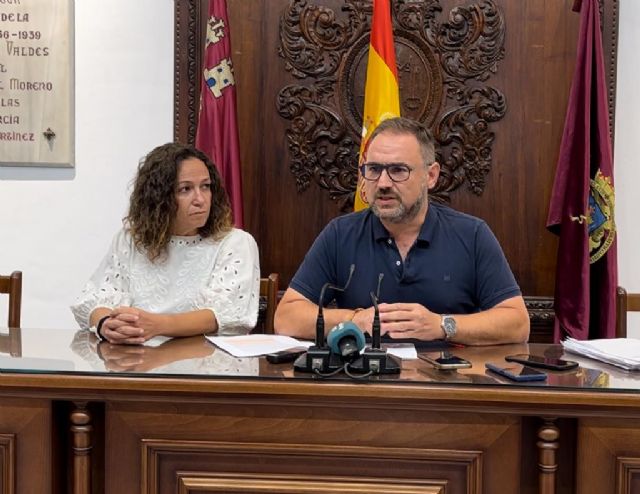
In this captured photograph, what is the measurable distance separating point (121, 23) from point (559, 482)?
2888 millimetres

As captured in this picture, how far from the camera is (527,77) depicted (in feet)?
11.2

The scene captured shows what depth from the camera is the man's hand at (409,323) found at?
199 centimetres

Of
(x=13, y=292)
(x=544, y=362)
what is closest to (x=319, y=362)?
(x=544, y=362)

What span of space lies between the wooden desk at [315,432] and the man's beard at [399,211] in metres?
0.78

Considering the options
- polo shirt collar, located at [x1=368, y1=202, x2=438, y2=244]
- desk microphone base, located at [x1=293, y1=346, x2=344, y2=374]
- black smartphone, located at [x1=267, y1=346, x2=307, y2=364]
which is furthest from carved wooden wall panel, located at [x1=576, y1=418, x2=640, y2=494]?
polo shirt collar, located at [x1=368, y1=202, x2=438, y2=244]

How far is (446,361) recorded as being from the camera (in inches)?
65.9

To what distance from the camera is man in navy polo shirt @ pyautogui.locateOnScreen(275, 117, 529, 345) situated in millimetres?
2297

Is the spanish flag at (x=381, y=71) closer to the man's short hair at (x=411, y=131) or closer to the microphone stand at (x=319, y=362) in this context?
the man's short hair at (x=411, y=131)

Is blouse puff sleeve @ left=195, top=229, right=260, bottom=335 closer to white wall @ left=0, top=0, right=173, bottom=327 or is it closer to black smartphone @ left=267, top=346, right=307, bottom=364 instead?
black smartphone @ left=267, top=346, right=307, bottom=364

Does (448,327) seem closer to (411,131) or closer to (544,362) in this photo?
(544,362)

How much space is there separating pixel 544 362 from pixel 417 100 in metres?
1.99

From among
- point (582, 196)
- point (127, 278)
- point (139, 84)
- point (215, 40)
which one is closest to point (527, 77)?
point (582, 196)

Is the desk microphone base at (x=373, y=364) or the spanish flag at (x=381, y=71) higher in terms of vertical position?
the spanish flag at (x=381, y=71)

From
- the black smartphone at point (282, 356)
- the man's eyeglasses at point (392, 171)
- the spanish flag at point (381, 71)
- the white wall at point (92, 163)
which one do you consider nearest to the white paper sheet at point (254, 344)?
the black smartphone at point (282, 356)
